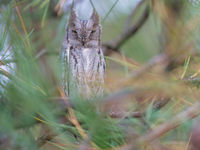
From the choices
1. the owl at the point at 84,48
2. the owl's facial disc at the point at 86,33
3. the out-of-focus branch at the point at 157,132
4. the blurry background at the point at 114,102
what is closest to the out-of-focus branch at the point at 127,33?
the owl at the point at 84,48

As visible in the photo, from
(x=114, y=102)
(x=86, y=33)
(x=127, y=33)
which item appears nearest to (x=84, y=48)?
(x=86, y=33)

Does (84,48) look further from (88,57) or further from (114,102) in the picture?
(114,102)

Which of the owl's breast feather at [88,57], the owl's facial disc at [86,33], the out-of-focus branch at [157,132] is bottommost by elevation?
the owl's breast feather at [88,57]

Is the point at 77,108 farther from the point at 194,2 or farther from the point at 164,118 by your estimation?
the point at 194,2

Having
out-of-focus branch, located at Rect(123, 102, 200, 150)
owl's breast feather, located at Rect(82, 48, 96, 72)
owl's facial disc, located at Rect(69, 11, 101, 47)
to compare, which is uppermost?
owl's facial disc, located at Rect(69, 11, 101, 47)

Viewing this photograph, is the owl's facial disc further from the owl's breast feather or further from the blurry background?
the blurry background

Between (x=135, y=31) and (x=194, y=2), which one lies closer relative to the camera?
(x=194, y=2)

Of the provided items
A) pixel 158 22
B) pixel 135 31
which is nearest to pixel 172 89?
pixel 158 22

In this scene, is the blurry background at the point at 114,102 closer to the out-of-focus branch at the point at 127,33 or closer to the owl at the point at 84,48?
the out-of-focus branch at the point at 127,33

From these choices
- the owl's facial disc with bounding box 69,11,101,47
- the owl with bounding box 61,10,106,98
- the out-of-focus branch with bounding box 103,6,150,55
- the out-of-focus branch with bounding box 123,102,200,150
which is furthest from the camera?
the owl's facial disc with bounding box 69,11,101,47

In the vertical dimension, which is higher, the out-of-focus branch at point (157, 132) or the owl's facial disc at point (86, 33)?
the owl's facial disc at point (86, 33)

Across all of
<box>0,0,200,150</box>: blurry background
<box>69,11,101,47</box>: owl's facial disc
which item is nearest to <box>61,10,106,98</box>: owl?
<box>69,11,101,47</box>: owl's facial disc
